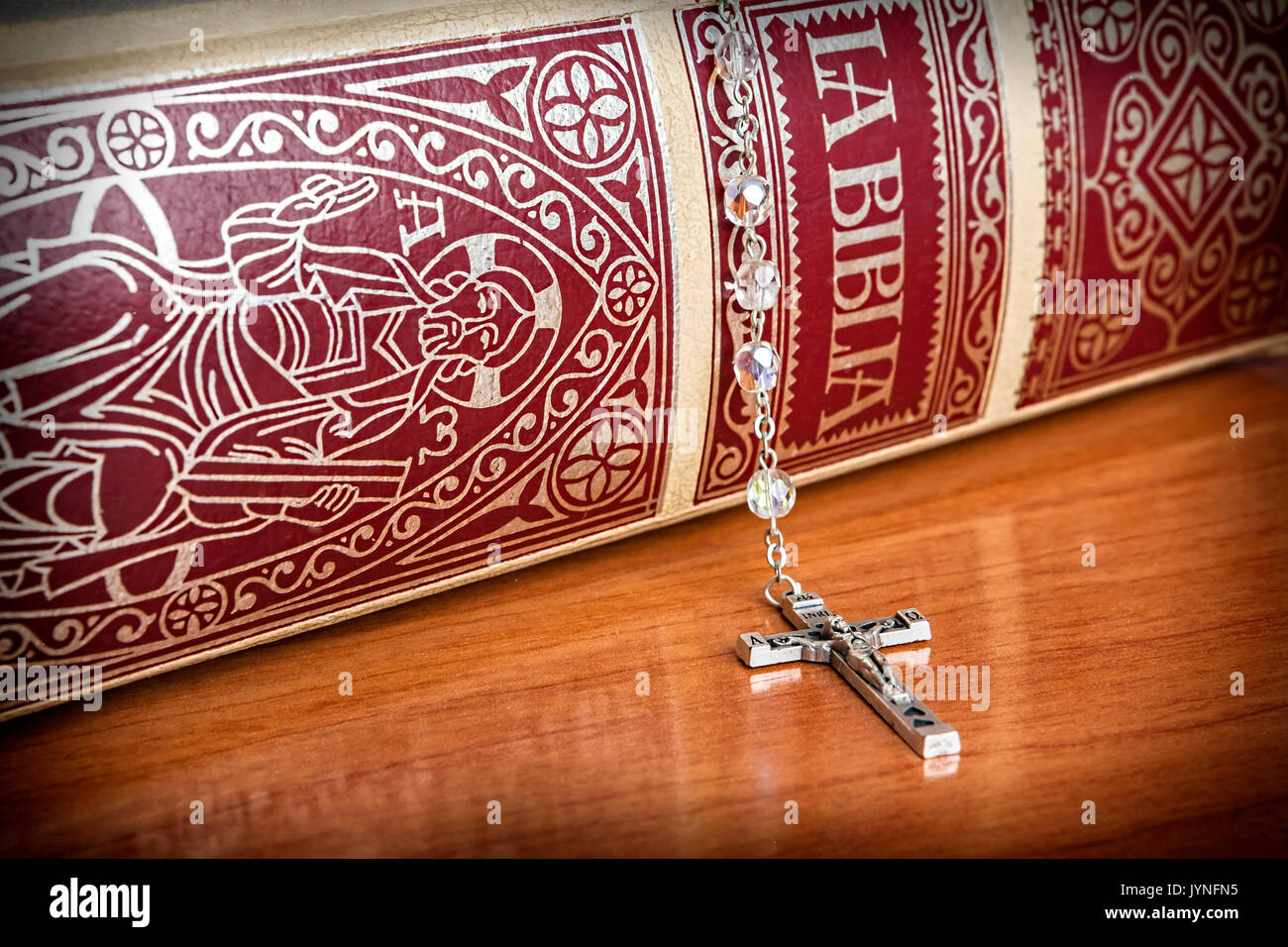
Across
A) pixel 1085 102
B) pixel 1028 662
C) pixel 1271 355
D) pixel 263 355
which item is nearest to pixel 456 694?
pixel 263 355

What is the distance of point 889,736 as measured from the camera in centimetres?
61

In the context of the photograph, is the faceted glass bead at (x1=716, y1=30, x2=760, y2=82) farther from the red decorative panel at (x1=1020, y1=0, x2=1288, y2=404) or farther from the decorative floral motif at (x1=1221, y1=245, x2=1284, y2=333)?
the decorative floral motif at (x1=1221, y1=245, x2=1284, y2=333)

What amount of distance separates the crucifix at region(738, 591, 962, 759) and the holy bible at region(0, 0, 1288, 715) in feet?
0.47

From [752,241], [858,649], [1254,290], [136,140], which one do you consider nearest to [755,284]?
[752,241]

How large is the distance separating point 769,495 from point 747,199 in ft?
0.60

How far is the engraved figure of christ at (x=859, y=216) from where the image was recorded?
79 cm

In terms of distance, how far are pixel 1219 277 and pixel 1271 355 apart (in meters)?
0.16

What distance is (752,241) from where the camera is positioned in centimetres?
76

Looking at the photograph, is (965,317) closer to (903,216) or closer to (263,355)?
(903,216)

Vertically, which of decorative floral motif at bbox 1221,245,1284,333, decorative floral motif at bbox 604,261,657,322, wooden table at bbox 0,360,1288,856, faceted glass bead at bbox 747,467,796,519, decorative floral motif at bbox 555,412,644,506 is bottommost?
wooden table at bbox 0,360,1288,856

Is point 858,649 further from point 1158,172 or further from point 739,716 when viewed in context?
point 1158,172

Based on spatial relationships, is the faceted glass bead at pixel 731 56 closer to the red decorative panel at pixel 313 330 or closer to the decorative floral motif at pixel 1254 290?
the red decorative panel at pixel 313 330

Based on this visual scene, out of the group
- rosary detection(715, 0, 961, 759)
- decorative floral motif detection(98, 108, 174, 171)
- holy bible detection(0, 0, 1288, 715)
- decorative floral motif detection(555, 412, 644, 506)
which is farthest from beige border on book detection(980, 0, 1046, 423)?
decorative floral motif detection(98, 108, 174, 171)

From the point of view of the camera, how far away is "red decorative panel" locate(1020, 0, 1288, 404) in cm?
90
